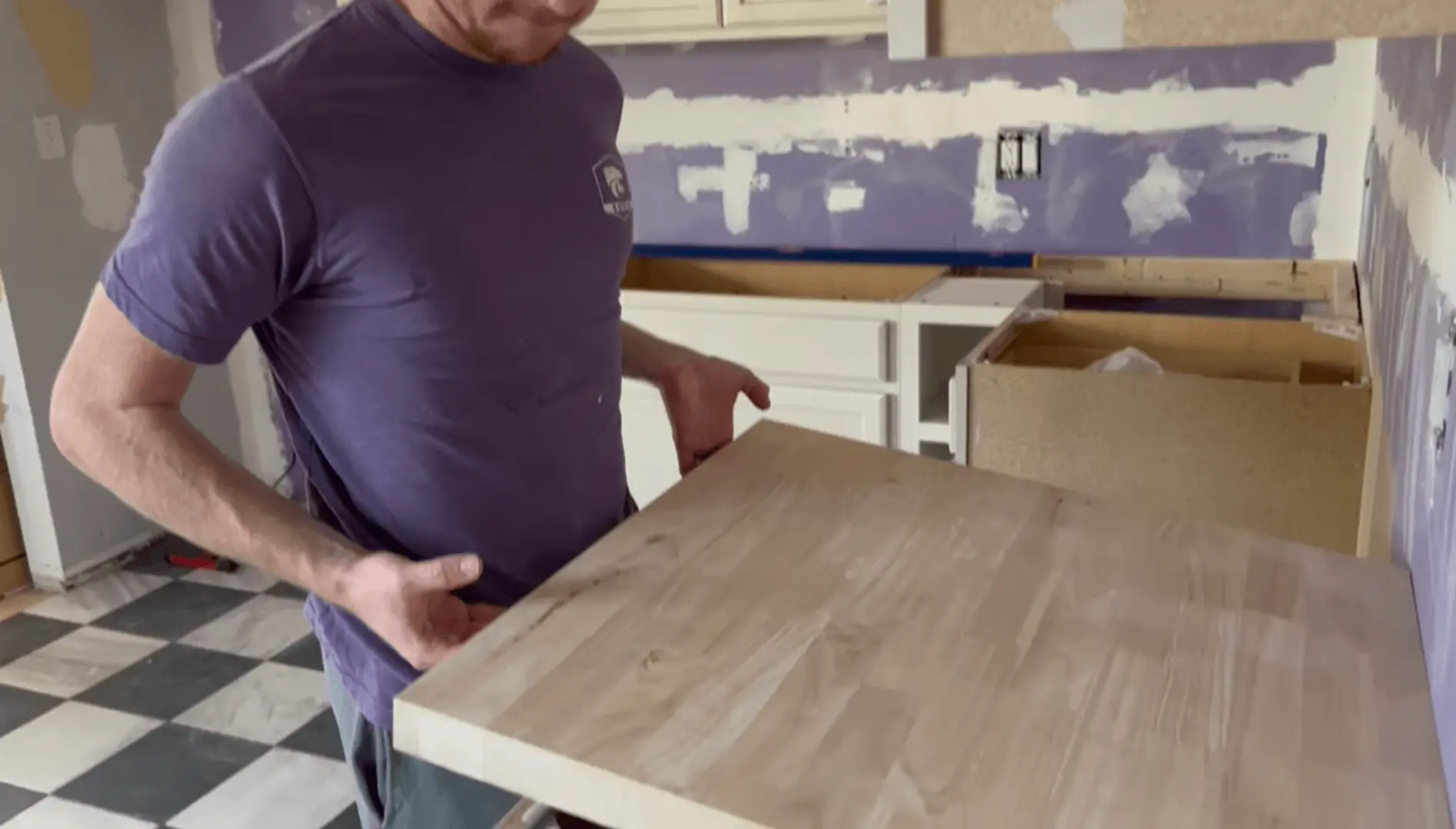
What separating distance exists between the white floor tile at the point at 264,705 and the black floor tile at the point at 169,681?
38 mm

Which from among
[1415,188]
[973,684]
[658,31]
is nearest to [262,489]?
[973,684]

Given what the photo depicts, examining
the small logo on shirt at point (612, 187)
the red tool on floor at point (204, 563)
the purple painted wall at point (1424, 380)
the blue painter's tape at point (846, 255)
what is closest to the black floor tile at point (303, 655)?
the red tool on floor at point (204, 563)

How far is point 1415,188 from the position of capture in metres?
1.14

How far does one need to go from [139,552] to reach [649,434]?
64.6 inches

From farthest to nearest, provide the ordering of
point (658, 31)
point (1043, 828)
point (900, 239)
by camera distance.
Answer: point (900, 239), point (658, 31), point (1043, 828)

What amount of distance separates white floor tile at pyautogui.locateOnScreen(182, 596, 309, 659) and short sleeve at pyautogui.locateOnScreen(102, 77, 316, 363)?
1.98m

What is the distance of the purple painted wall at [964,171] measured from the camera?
89.9 inches

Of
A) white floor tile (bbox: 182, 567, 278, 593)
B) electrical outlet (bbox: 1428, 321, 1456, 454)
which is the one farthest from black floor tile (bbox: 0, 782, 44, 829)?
electrical outlet (bbox: 1428, 321, 1456, 454)

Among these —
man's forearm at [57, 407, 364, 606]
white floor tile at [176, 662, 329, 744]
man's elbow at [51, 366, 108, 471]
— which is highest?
man's elbow at [51, 366, 108, 471]

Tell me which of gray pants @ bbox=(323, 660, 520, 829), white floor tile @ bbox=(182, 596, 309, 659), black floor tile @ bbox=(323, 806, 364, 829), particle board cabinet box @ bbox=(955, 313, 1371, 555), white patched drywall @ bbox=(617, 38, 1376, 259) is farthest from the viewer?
white floor tile @ bbox=(182, 596, 309, 659)

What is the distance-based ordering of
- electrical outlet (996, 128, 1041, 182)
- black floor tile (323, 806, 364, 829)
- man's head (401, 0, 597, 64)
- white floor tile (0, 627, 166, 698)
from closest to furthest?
man's head (401, 0, 597, 64) < black floor tile (323, 806, 364, 829) < electrical outlet (996, 128, 1041, 182) < white floor tile (0, 627, 166, 698)

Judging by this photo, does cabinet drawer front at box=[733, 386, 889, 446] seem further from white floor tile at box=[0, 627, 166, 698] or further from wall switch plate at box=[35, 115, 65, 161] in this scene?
wall switch plate at box=[35, 115, 65, 161]

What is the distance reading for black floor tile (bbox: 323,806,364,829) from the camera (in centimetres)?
204

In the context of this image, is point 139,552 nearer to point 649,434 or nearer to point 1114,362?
point 649,434
